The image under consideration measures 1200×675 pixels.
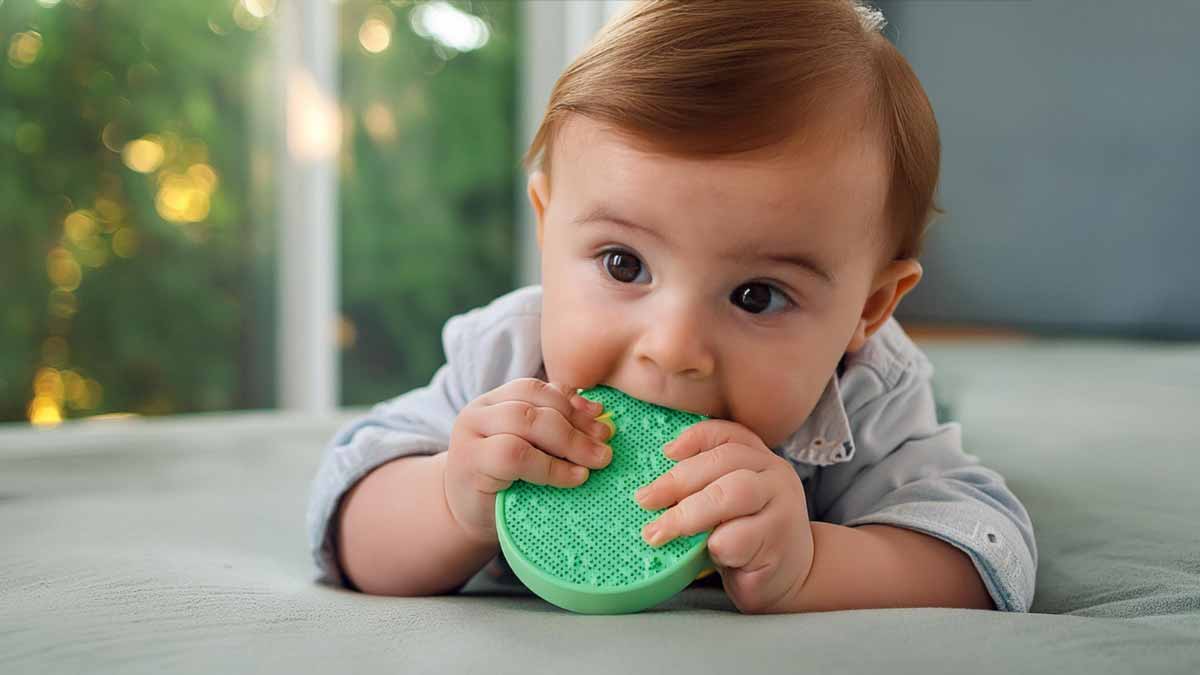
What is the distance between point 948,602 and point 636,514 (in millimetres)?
283

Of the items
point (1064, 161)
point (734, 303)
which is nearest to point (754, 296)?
point (734, 303)

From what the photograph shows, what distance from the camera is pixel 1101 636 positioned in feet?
2.15

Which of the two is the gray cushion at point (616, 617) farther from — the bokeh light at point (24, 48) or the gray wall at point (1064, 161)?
the bokeh light at point (24, 48)

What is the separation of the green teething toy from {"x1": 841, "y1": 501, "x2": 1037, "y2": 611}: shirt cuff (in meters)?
0.20

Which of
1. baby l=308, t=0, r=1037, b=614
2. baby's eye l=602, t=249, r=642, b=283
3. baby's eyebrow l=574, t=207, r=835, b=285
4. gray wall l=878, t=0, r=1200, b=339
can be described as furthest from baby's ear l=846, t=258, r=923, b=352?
gray wall l=878, t=0, r=1200, b=339

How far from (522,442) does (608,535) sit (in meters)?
0.09

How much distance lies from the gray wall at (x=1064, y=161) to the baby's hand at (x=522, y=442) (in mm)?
652

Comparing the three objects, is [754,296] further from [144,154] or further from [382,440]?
[144,154]

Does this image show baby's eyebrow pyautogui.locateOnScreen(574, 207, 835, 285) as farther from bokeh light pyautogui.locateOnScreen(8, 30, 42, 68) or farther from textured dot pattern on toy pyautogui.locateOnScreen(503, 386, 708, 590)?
bokeh light pyautogui.locateOnScreen(8, 30, 42, 68)

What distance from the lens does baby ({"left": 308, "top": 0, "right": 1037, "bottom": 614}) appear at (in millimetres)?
788

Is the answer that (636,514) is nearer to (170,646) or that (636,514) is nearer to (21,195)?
(170,646)

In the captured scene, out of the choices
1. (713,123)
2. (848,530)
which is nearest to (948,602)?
(848,530)

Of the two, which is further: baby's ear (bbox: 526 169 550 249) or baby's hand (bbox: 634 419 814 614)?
baby's ear (bbox: 526 169 550 249)

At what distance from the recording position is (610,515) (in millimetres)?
776
